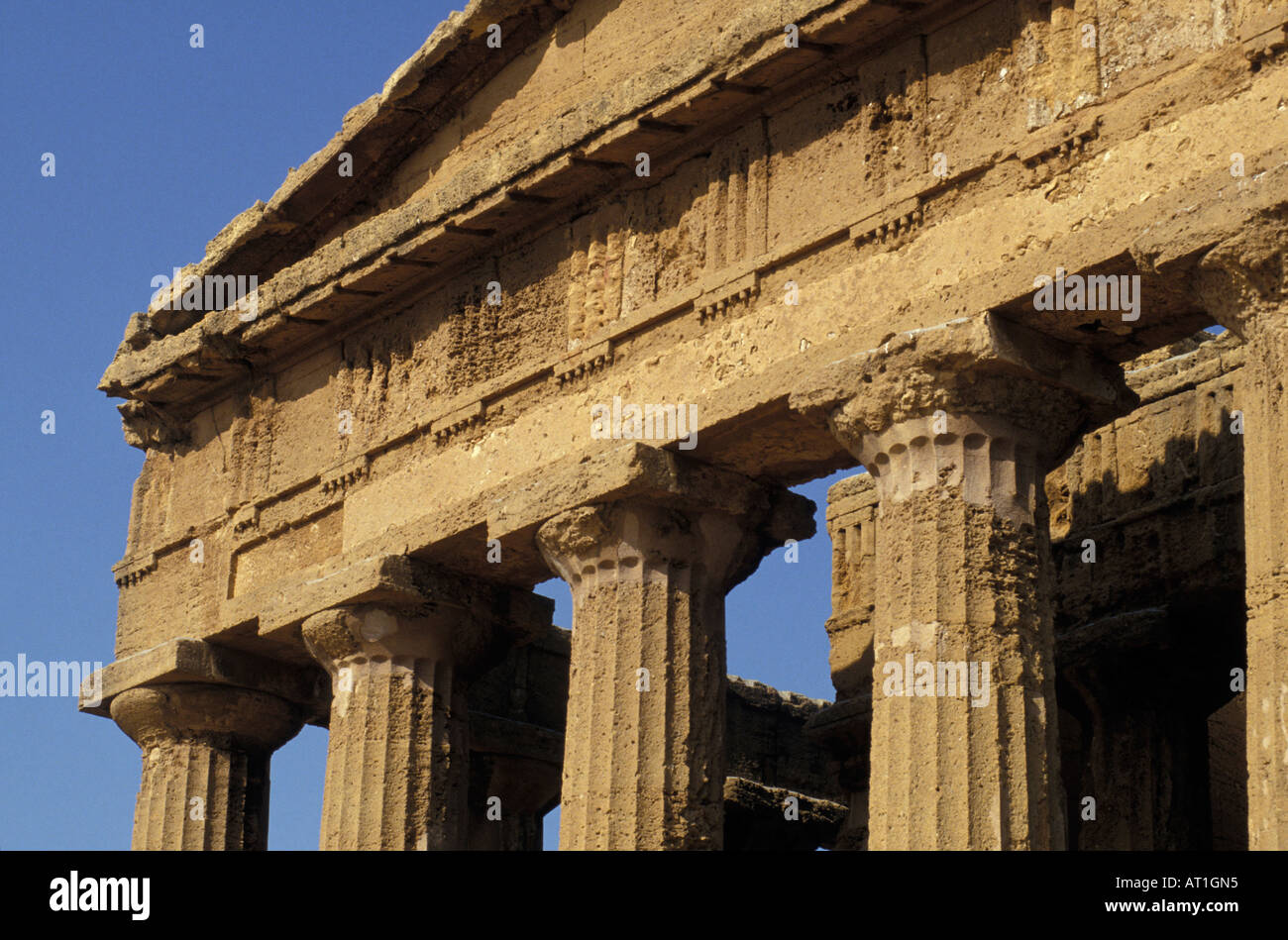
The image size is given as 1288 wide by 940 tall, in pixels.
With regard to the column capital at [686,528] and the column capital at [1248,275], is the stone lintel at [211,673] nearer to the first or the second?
the column capital at [686,528]

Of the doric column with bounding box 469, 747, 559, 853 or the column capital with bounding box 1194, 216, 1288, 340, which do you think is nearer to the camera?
the column capital with bounding box 1194, 216, 1288, 340

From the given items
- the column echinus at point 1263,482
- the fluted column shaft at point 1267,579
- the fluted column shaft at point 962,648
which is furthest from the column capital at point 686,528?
the fluted column shaft at point 1267,579

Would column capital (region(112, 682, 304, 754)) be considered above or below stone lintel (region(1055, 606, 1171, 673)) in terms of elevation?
below

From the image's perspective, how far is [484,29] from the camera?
1953 cm

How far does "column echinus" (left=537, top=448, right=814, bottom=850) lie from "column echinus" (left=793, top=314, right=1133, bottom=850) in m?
1.81

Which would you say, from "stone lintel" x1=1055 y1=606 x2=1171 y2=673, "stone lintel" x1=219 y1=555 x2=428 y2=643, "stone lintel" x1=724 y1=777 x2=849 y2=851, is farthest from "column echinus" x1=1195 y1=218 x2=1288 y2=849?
"stone lintel" x1=724 y1=777 x2=849 y2=851

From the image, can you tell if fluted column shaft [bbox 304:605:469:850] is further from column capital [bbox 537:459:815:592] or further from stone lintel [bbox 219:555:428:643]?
column capital [bbox 537:459:815:592]

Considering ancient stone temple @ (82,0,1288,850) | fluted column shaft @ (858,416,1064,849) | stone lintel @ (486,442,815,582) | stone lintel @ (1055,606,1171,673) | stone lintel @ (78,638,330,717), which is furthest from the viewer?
stone lintel @ (78,638,330,717)

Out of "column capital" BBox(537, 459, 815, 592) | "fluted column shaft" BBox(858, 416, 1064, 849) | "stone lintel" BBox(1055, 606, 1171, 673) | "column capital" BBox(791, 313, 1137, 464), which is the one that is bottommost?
"fluted column shaft" BBox(858, 416, 1064, 849)

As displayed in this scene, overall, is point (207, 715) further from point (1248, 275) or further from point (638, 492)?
point (1248, 275)

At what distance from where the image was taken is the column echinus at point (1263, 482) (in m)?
12.9

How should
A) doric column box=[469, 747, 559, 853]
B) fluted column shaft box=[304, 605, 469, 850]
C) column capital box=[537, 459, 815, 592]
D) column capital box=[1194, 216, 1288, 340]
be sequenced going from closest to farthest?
column capital box=[1194, 216, 1288, 340] → column capital box=[537, 459, 815, 592] → fluted column shaft box=[304, 605, 469, 850] → doric column box=[469, 747, 559, 853]

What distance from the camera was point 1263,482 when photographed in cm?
1345

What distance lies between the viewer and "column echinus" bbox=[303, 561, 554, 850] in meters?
18.8
